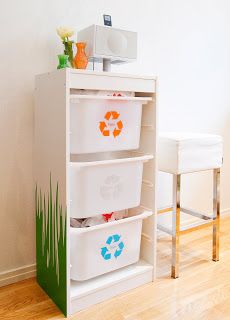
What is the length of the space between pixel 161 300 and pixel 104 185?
62 cm

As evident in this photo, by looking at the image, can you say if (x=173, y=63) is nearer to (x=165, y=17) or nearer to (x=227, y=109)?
(x=165, y=17)

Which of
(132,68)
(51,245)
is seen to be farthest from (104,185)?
(132,68)

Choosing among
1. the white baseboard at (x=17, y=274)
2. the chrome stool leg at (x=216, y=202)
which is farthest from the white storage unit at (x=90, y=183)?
the chrome stool leg at (x=216, y=202)

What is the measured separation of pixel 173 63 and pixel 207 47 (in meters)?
0.39

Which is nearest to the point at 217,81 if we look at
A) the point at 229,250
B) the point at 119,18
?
the point at 119,18

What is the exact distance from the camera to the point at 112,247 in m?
1.62

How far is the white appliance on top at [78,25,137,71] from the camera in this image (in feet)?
5.07

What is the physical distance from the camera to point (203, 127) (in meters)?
2.54

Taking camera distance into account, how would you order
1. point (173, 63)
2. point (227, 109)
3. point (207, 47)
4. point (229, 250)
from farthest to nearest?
point (227, 109) → point (207, 47) → point (173, 63) → point (229, 250)

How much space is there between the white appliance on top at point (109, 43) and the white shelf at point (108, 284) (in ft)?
3.46

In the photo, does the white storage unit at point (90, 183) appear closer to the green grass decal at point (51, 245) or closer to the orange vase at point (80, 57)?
the green grass decal at point (51, 245)

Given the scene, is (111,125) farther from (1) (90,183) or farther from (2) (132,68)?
(2) (132,68)

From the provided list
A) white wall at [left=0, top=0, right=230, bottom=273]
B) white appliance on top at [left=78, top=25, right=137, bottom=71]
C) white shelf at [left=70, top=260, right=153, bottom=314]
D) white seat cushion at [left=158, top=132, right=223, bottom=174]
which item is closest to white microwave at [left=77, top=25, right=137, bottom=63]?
white appliance on top at [left=78, top=25, right=137, bottom=71]

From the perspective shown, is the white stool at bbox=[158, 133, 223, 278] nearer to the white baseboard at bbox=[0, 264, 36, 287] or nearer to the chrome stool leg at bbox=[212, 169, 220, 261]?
the chrome stool leg at bbox=[212, 169, 220, 261]
